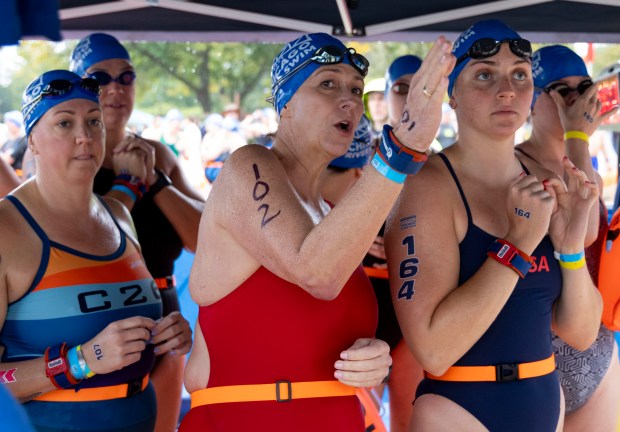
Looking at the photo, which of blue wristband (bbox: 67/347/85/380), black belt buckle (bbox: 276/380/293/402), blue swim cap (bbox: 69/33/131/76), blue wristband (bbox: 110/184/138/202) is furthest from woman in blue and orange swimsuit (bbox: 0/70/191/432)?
blue swim cap (bbox: 69/33/131/76)

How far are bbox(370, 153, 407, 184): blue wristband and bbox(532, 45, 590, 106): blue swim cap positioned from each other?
2.26 m

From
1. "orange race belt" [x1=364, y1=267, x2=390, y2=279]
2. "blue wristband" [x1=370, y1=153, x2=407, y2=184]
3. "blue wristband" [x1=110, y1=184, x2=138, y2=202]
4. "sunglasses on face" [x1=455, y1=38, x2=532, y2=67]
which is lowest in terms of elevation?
"orange race belt" [x1=364, y1=267, x2=390, y2=279]

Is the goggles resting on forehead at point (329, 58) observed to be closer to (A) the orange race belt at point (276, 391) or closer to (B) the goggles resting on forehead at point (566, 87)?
(A) the orange race belt at point (276, 391)

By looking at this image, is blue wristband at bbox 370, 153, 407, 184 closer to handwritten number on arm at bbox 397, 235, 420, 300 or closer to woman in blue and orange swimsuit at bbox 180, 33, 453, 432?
woman in blue and orange swimsuit at bbox 180, 33, 453, 432

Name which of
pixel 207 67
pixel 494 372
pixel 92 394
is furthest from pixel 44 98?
pixel 207 67

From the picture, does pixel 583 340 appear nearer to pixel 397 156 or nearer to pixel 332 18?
pixel 397 156

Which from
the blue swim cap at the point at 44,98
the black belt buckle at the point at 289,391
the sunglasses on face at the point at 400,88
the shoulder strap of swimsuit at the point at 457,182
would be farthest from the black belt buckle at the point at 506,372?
the sunglasses on face at the point at 400,88

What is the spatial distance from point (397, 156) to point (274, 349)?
2.32ft

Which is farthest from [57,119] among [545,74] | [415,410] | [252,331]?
[545,74]

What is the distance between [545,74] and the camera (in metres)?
3.90

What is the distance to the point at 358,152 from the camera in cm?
431

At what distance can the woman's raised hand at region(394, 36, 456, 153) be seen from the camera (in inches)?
72.7

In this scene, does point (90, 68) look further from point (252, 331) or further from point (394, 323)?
point (252, 331)

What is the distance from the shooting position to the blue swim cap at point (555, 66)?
3.83 meters
